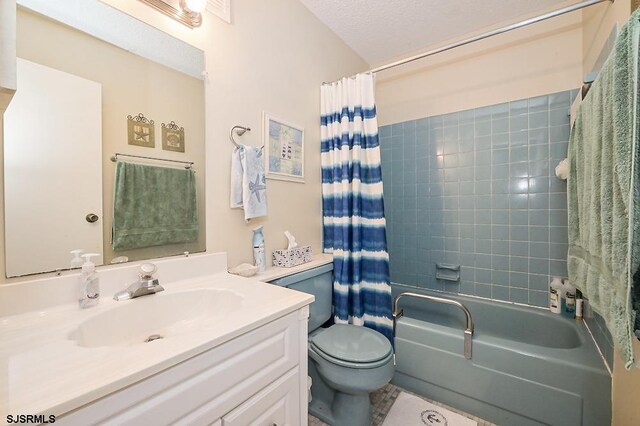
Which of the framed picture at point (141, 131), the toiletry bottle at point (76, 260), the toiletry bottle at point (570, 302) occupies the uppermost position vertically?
the framed picture at point (141, 131)

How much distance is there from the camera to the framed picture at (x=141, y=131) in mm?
1006

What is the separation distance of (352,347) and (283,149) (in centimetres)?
118

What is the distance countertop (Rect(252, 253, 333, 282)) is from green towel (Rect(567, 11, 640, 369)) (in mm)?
1180

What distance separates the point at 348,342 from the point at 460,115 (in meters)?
1.95

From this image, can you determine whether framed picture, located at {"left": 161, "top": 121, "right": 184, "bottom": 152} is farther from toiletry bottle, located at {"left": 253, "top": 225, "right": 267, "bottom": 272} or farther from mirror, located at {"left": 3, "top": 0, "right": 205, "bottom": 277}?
toiletry bottle, located at {"left": 253, "top": 225, "right": 267, "bottom": 272}

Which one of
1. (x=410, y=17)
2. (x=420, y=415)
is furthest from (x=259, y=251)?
(x=410, y=17)

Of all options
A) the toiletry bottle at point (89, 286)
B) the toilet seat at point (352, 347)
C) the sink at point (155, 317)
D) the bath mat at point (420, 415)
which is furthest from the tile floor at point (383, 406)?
the toiletry bottle at point (89, 286)

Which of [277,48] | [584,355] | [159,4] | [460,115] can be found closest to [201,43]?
[159,4]

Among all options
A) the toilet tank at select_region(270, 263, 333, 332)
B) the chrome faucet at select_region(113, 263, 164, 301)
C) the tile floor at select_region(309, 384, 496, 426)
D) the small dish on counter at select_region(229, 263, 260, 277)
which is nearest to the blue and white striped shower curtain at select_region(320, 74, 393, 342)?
the toilet tank at select_region(270, 263, 333, 332)

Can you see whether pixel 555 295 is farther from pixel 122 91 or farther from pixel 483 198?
pixel 122 91

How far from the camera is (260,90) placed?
1.46 meters

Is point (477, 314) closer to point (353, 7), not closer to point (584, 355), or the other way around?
point (584, 355)

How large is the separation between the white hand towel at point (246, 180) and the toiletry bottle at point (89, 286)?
60 cm

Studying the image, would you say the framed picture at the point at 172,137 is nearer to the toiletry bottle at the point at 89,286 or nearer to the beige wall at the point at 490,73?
the toiletry bottle at the point at 89,286
